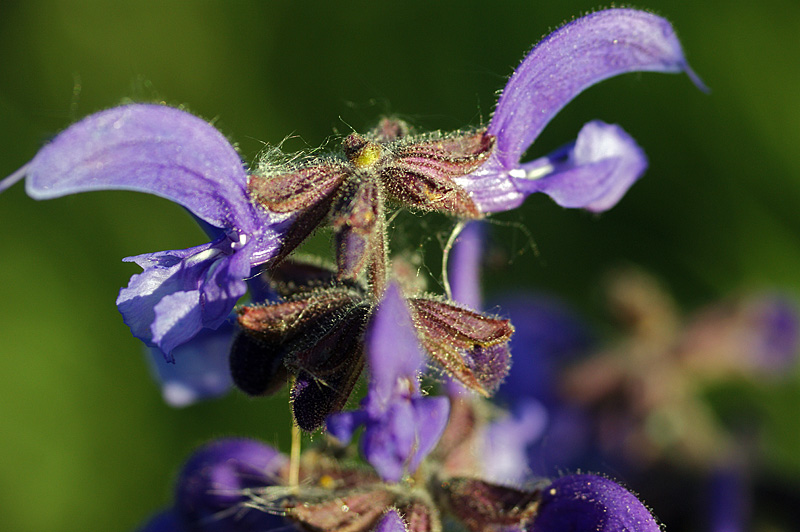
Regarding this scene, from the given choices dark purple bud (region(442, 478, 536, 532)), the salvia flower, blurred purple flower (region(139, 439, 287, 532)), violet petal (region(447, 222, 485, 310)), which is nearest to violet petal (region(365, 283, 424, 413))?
the salvia flower

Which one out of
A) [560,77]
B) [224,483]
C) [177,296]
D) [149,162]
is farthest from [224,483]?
[560,77]

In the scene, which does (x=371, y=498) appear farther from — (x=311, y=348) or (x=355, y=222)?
(x=355, y=222)

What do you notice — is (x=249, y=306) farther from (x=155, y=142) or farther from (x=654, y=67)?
(x=654, y=67)

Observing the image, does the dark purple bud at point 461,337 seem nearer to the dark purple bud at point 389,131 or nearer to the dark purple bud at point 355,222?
the dark purple bud at point 355,222

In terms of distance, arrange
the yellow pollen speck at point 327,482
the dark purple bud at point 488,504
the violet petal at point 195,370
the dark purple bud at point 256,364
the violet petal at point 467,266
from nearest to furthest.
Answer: the dark purple bud at point 256,364, the dark purple bud at point 488,504, the yellow pollen speck at point 327,482, the violet petal at point 195,370, the violet petal at point 467,266

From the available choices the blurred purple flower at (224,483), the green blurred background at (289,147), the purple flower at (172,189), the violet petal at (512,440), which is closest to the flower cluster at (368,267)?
the purple flower at (172,189)
